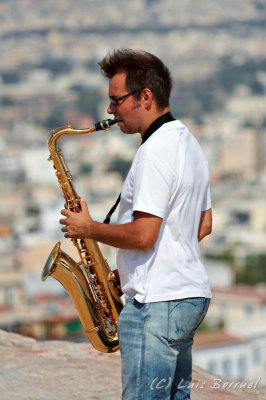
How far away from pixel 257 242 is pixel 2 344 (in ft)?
119

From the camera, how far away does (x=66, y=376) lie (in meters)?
3.54

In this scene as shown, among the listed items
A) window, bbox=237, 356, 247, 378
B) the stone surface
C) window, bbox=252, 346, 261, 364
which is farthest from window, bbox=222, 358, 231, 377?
the stone surface

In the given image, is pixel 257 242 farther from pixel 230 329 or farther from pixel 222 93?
pixel 222 93

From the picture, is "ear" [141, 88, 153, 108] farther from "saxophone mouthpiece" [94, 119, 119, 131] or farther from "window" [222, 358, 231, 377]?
"window" [222, 358, 231, 377]

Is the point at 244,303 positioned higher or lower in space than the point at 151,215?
lower

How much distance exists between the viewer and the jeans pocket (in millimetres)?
2502

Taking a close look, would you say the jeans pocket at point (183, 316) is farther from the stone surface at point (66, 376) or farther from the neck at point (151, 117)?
the stone surface at point (66, 376)

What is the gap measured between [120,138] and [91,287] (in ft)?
222

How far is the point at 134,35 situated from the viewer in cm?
12006

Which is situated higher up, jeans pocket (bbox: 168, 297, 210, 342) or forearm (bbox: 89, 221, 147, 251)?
forearm (bbox: 89, 221, 147, 251)

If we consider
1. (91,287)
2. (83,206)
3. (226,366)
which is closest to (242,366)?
(226,366)

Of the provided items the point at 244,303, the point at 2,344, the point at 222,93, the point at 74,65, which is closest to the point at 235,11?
the point at 74,65

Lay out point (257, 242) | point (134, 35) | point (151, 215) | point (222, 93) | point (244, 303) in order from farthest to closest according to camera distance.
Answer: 1. point (134, 35)
2. point (222, 93)
3. point (257, 242)
4. point (244, 303)
5. point (151, 215)

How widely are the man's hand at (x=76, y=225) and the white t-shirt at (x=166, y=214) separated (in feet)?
0.23
